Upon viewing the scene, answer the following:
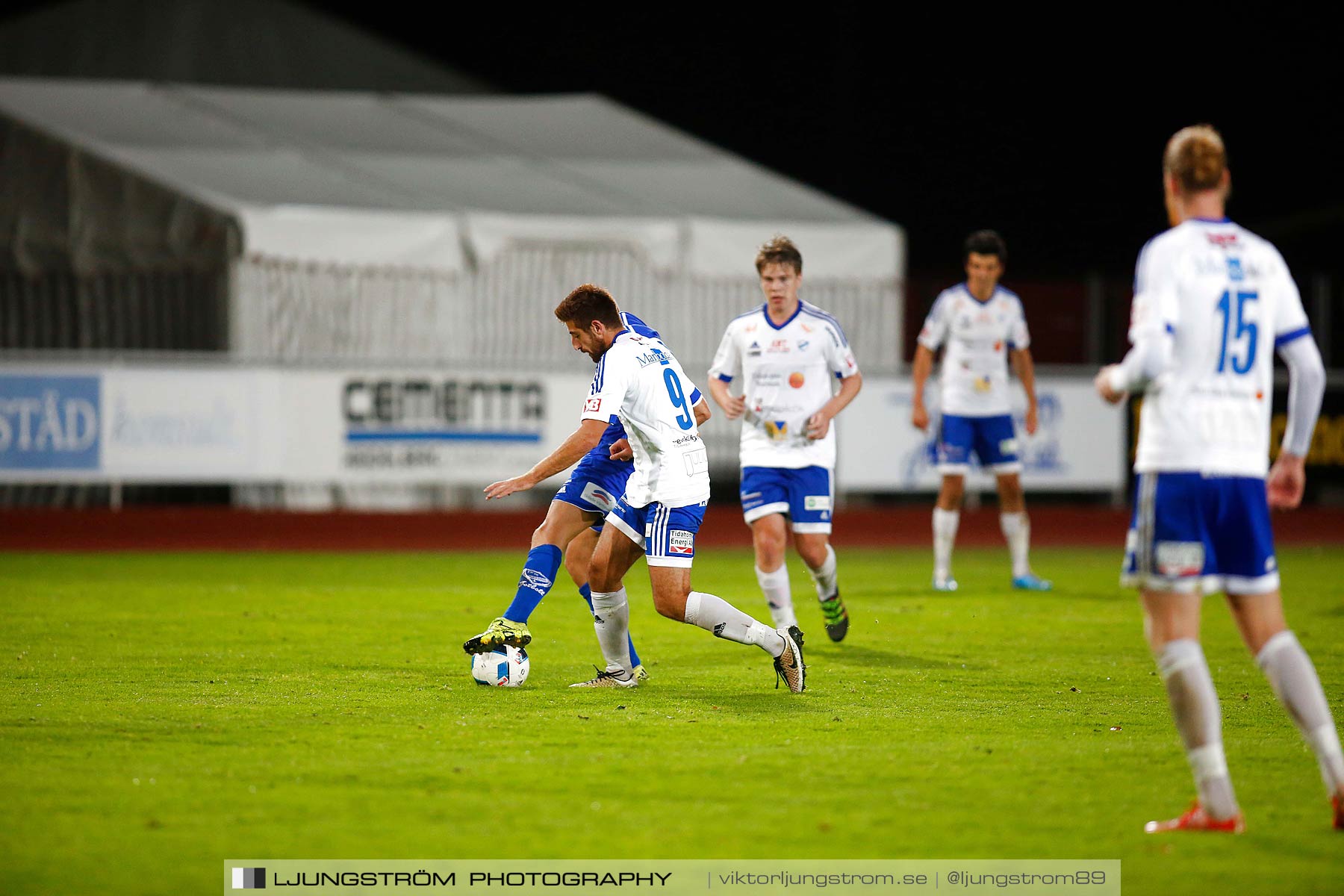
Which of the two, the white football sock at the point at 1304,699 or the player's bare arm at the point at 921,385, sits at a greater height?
the player's bare arm at the point at 921,385

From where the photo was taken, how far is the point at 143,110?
21.4 metres

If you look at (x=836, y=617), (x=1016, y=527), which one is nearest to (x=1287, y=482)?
(x=836, y=617)

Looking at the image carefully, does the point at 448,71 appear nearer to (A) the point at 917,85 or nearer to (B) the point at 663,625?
(A) the point at 917,85

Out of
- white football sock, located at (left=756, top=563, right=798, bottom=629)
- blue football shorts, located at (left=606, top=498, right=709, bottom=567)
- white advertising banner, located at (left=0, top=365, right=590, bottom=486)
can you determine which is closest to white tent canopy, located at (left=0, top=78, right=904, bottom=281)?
white advertising banner, located at (left=0, top=365, right=590, bottom=486)

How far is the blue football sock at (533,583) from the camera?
7148mm

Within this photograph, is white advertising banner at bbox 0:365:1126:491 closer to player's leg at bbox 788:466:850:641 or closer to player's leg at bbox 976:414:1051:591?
player's leg at bbox 976:414:1051:591

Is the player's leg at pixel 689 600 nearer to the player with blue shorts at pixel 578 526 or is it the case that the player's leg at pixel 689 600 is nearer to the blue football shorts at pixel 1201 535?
the player with blue shorts at pixel 578 526

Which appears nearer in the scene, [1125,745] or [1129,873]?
[1129,873]

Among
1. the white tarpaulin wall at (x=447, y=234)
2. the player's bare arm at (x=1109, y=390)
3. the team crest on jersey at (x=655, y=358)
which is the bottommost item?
the player's bare arm at (x=1109, y=390)

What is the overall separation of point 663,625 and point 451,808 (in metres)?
4.98

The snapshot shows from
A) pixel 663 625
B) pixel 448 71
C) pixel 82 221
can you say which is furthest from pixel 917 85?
pixel 663 625

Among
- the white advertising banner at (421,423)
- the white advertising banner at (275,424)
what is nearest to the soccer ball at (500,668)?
the white advertising banner at (275,424)

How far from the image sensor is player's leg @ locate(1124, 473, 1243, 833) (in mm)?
4520

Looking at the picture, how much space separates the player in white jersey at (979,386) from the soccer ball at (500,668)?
17.5ft
